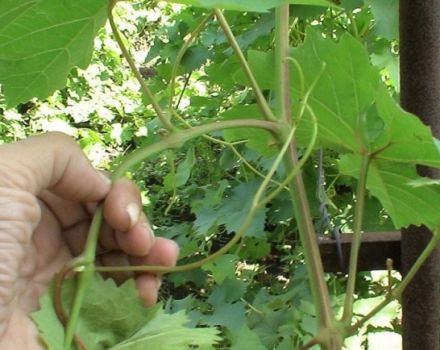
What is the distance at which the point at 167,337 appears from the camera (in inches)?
21.9

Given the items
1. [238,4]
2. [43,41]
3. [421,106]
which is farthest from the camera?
[421,106]

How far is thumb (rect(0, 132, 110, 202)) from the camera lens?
0.61 meters

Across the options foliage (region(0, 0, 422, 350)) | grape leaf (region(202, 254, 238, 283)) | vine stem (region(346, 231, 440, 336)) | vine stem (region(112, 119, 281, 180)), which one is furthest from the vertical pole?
grape leaf (region(202, 254, 238, 283))

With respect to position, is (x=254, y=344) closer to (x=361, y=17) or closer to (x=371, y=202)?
(x=371, y=202)

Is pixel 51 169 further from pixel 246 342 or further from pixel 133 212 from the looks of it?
pixel 246 342

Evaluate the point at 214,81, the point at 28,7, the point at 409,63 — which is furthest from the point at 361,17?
the point at 28,7

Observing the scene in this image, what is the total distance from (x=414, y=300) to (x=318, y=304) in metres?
0.27

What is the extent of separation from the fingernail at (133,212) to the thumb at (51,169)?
0.9 inches

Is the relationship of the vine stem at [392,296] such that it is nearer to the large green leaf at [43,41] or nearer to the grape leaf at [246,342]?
the grape leaf at [246,342]

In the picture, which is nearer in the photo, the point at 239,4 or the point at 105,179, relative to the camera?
the point at 239,4

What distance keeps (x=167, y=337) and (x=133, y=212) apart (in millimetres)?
137

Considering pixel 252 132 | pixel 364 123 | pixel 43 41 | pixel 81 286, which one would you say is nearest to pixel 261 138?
pixel 252 132

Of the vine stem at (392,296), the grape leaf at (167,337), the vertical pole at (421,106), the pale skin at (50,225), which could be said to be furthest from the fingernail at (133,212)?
the vertical pole at (421,106)

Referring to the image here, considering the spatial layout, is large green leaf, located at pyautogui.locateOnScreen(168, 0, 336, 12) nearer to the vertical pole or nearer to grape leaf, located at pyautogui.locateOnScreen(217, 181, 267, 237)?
the vertical pole
